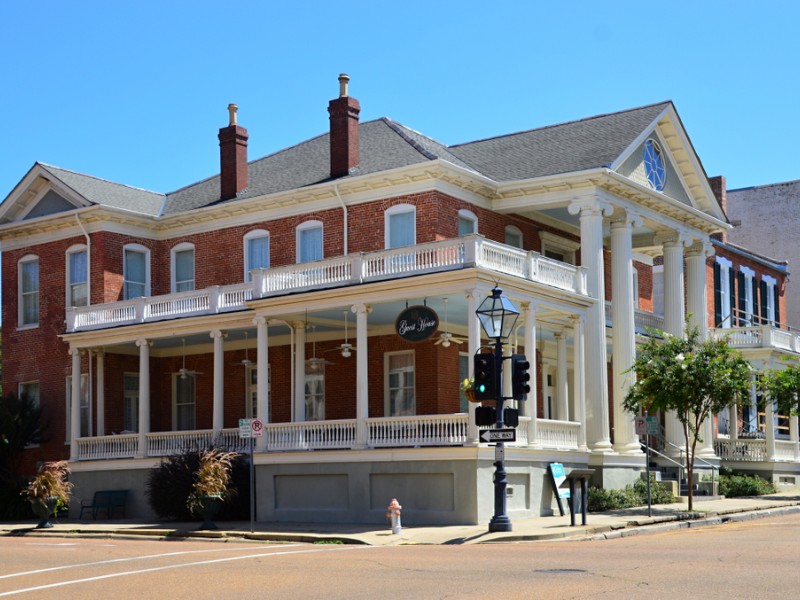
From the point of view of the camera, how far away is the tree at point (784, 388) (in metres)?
35.9

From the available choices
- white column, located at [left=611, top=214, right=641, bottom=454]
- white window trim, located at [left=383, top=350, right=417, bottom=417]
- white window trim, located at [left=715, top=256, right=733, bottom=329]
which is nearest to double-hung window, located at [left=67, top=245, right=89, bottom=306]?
white window trim, located at [left=383, top=350, right=417, bottom=417]

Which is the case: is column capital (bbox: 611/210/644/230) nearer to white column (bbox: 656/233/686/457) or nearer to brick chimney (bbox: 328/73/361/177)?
white column (bbox: 656/233/686/457)

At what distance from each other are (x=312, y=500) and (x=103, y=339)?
376 inches

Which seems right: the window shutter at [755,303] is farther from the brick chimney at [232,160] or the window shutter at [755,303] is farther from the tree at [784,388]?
the brick chimney at [232,160]

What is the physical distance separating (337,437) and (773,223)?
1415 inches

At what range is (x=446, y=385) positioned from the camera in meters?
33.0

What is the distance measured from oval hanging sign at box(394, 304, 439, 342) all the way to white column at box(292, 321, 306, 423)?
12.6 feet

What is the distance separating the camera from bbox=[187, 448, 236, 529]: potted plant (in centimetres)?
2720

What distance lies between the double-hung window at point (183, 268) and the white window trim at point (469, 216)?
9846mm

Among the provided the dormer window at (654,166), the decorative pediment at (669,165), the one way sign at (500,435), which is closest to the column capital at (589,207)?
the decorative pediment at (669,165)

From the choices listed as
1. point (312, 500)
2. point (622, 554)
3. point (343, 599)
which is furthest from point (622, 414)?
point (343, 599)

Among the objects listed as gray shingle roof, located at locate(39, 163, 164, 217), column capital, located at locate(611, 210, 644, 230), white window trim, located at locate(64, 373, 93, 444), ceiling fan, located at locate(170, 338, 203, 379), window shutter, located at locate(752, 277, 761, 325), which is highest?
gray shingle roof, located at locate(39, 163, 164, 217)

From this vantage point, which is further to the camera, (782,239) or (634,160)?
(782,239)

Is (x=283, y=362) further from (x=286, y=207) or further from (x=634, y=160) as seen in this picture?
(x=634, y=160)
